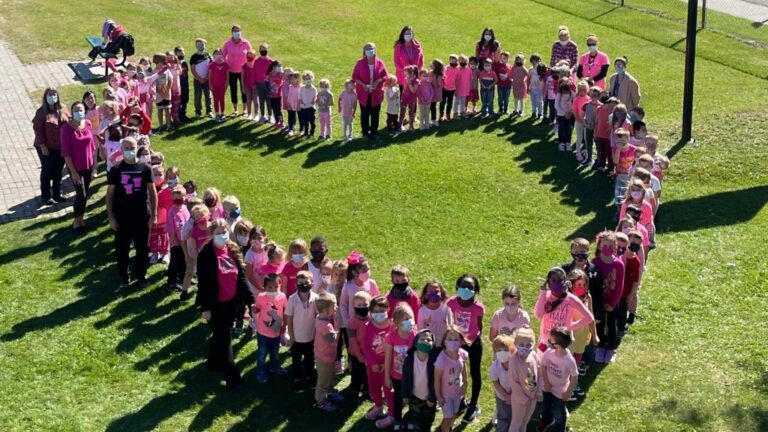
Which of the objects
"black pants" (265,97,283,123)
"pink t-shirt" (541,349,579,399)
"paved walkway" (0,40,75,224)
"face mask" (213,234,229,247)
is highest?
"face mask" (213,234,229,247)

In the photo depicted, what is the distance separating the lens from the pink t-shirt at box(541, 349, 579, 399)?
10.0 m

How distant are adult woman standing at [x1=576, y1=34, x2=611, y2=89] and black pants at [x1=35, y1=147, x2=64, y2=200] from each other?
10823mm

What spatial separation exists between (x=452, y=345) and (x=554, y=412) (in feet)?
4.58

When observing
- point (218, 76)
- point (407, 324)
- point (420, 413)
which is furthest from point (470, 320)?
point (218, 76)

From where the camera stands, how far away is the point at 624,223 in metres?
12.5

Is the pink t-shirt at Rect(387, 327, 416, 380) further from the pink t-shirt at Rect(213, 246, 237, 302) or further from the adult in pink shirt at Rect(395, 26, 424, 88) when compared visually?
the adult in pink shirt at Rect(395, 26, 424, 88)

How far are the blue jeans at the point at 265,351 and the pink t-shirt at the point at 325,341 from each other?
2.71ft

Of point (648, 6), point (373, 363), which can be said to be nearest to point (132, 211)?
point (373, 363)

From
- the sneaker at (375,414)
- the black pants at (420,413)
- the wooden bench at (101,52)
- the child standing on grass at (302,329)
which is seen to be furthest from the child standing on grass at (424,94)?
the black pants at (420,413)

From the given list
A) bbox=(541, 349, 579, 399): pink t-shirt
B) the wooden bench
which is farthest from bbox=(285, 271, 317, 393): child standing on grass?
the wooden bench

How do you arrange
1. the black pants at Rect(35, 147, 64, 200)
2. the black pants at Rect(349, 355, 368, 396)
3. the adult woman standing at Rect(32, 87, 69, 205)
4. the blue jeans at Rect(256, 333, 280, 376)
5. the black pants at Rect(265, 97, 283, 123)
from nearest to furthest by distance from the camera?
the black pants at Rect(349, 355, 368, 396) < the blue jeans at Rect(256, 333, 280, 376) < the adult woman standing at Rect(32, 87, 69, 205) < the black pants at Rect(35, 147, 64, 200) < the black pants at Rect(265, 97, 283, 123)

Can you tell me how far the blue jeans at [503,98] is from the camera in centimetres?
2106

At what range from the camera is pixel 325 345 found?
36.1 ft

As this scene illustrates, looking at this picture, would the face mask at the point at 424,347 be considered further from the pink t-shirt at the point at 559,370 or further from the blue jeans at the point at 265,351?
the blue jeans at the point at 265,351
